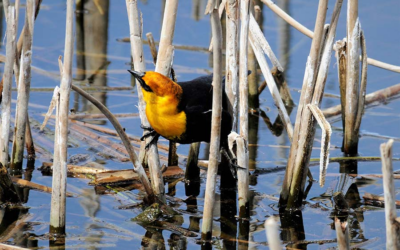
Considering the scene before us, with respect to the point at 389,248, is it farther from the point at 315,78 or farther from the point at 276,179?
the point at 276,179

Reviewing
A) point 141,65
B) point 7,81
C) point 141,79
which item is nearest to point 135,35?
point 141,65

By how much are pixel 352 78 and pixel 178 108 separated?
1.71 metres

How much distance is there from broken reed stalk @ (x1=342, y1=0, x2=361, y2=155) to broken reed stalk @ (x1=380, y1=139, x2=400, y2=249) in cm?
234

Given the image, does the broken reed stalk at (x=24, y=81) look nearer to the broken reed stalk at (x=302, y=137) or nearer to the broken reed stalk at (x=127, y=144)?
the broken reed stalk at (x=127, y=144)

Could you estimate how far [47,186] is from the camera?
14.6 ft

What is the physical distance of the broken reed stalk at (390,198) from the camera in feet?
7.57

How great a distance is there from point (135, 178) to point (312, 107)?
1.53m

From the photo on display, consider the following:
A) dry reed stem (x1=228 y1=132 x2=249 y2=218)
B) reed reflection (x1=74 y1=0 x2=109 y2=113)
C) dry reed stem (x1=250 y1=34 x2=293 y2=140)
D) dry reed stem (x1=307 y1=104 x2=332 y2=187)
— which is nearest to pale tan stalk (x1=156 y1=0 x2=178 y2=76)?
dry reed stem (x1=228 y1=132 x2=249 y2=218)

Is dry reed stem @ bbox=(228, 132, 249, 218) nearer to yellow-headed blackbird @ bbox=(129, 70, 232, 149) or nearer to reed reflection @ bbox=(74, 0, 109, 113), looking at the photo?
yellow-headed blackbird @ bbox=(129, 70, 232, 149)

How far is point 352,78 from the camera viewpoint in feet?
15.7

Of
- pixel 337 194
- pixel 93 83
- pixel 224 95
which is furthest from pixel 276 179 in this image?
pixel 93 83

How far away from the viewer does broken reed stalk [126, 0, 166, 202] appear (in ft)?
12.5

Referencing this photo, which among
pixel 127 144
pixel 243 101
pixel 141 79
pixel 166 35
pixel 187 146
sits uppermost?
pixel 166 35

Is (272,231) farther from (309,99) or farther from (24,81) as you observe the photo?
(24,81)
